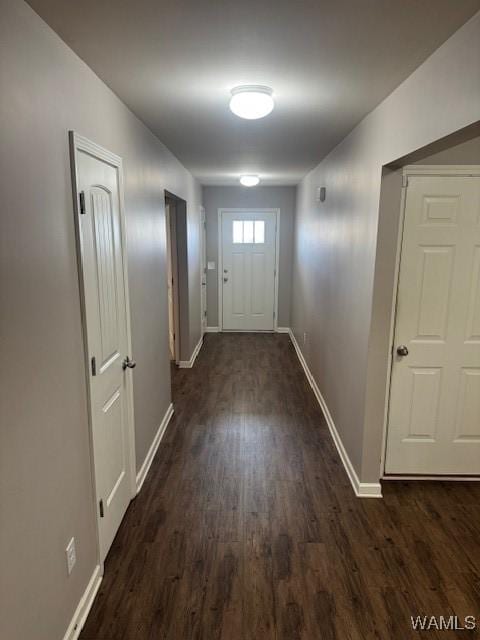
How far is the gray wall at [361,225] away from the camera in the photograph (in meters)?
1.51

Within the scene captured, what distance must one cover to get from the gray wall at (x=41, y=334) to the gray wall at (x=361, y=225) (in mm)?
1443

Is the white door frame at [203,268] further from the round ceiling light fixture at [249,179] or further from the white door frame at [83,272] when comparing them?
the white door frame at [83,272]

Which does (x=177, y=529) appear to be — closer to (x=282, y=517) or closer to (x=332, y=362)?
(x=282, y=517)

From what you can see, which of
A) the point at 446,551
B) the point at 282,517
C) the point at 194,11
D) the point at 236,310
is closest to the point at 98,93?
the point at 194,11

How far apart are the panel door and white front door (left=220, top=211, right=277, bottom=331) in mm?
4659

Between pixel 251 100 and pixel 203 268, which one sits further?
pixel 203 268

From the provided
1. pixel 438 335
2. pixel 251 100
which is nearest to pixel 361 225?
pixel 438 335

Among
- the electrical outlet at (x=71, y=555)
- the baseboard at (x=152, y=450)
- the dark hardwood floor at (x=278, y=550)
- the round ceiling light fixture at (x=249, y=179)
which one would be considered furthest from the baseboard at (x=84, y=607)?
the round ceiling light fixture at (x=249, y=179)

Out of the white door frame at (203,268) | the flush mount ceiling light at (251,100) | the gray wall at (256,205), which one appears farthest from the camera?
the gray wall at (256,205)

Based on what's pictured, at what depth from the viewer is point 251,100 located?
6.65ft

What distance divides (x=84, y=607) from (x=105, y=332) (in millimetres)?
1229

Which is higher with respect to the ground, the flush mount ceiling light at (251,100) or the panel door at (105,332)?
the flush mount ceiling light at (251,100)

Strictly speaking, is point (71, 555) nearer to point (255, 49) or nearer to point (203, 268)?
point (255, 49)

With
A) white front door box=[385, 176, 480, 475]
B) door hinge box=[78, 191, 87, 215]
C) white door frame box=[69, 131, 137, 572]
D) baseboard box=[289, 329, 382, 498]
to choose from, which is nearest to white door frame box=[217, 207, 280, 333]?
baseboard box=[289, 329, 382, 498]
